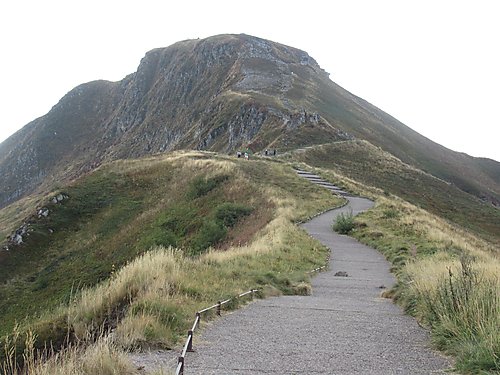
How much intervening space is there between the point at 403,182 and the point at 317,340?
6206cm

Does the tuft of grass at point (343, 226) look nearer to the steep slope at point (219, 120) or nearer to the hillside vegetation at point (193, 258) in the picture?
the hillside vegetation at point (193, 258)

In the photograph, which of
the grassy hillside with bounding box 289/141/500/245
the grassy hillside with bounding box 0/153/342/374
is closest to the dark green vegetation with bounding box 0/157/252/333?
the grassy hillside with bounding box 0/153/342/374

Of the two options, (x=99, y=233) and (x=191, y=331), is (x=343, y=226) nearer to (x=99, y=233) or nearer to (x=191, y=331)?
(x=99, y=233)

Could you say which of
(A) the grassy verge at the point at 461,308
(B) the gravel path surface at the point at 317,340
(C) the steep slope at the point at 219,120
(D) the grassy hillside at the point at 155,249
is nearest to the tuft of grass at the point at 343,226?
(D) the grassy hillside at the point at 155,249

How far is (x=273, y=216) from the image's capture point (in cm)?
2681

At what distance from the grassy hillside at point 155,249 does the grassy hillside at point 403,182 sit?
17460 millimetres

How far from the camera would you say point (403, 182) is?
66.8 meters

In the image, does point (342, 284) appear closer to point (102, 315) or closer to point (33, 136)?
point (102, 315)

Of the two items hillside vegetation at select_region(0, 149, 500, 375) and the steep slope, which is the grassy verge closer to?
hillside vegetation at select_region(0, 149, 500, 375)

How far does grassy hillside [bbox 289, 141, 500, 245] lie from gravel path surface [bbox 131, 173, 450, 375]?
47.4m

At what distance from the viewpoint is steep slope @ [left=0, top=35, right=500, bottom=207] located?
85.2 meters

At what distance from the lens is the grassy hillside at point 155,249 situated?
335 inches

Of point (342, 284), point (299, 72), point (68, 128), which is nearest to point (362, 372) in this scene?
point (342, 284)

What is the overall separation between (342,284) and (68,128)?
193 metres
